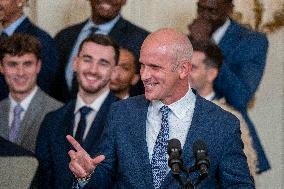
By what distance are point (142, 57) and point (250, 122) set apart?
181 centimetres

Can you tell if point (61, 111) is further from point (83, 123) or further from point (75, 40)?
point (75, 40)

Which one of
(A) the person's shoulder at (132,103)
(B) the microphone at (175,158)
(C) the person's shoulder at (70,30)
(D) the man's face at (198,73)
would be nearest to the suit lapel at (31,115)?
(C) the person's shoulder at (70,30)

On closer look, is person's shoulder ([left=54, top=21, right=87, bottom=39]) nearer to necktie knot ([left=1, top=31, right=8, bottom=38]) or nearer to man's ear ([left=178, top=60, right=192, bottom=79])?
necktie knot ([left=1, top=31, right=8, bottom=38])

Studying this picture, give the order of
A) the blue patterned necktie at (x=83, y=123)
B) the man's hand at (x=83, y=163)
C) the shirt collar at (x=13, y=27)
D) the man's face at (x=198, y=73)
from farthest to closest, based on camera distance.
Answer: the shirt collar at (x=13, y=27), the blue patterned necktie at (x=83, y=123), the man's face at (x=198, y=73), the man's hand at (x=83, y=163)

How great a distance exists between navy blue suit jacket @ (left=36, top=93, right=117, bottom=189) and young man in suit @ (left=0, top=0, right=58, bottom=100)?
0.26 metres

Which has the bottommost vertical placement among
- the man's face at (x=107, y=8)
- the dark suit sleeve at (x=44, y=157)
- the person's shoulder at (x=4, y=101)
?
the dark suit sleeve at (x=44, y=157)

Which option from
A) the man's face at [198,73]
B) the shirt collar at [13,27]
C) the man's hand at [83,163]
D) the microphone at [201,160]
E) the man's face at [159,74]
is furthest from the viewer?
the shirt collar at [13,27]

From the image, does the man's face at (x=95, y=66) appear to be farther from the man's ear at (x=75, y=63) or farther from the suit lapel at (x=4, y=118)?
the suit lapel at (x=4, y=118)

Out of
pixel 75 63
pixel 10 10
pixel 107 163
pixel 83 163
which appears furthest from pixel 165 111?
pixel 10 10

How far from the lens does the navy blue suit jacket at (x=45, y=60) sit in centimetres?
485

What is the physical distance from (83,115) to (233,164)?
6.26ft

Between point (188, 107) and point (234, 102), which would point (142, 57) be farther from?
point (234, 102)

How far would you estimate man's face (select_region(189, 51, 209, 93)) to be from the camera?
15.2 ft

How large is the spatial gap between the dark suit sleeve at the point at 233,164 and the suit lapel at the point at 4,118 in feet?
7.22
